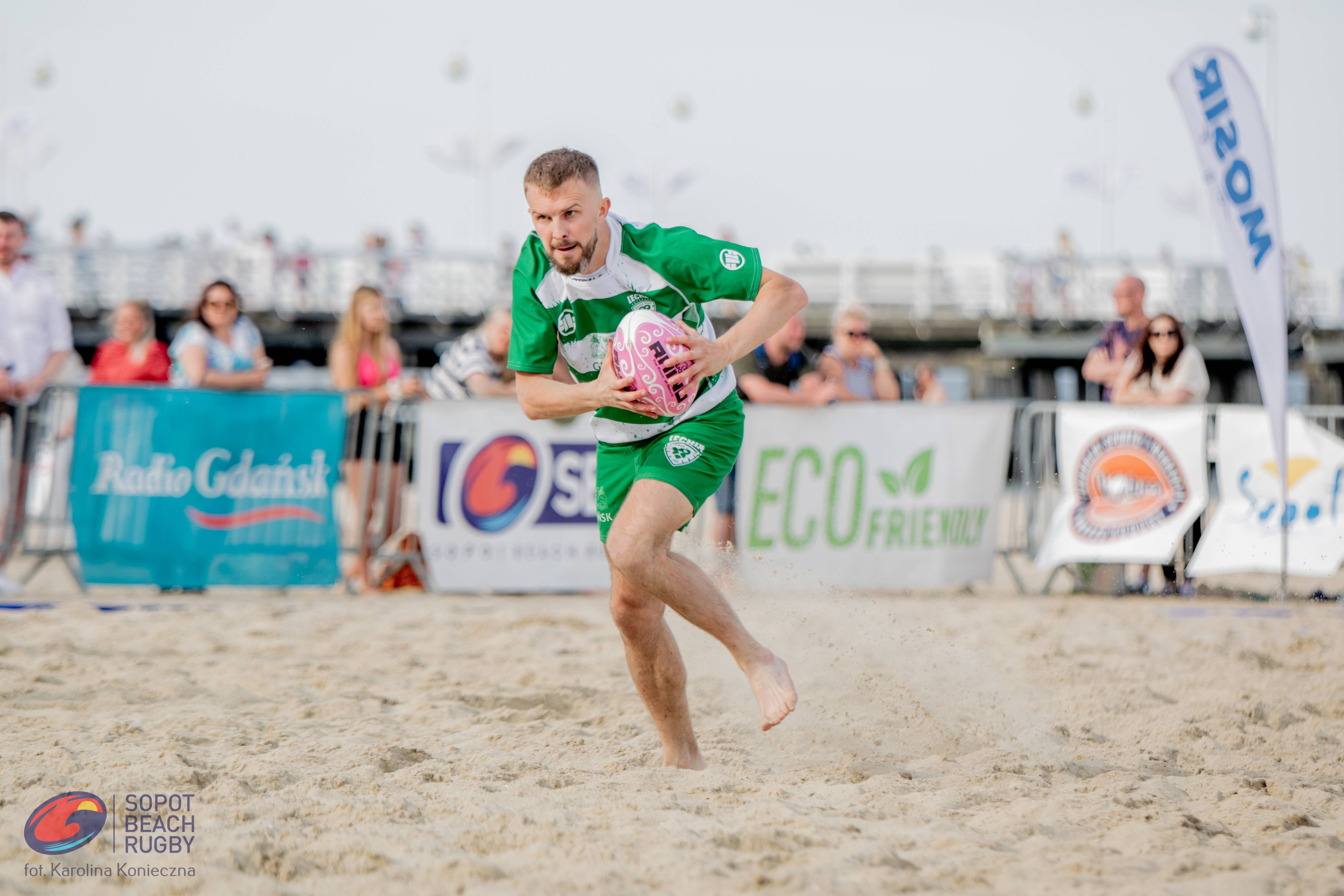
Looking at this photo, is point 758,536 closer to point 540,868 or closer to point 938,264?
point 540,868

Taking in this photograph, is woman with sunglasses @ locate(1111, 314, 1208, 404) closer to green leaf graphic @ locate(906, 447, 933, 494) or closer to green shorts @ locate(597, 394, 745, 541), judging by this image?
green leaf graphic @ locate(906, 447, 933, 494)

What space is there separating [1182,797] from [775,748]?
1.25 m

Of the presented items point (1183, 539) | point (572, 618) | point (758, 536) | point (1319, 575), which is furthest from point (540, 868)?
point (1319, 575)

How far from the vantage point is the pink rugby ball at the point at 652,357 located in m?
3.08

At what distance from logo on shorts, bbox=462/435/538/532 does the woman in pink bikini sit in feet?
1.76

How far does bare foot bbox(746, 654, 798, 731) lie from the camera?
10.7 ft

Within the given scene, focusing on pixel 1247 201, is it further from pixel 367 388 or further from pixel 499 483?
pixel 367 388

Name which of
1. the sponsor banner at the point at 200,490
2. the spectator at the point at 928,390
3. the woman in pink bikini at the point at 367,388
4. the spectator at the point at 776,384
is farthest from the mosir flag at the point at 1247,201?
the sponsor banner at the point at 200,490

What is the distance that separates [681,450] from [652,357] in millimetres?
392

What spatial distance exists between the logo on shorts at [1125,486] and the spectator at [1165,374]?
29cm

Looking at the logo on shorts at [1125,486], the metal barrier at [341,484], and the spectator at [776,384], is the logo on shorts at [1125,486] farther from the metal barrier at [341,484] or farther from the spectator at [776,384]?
the metal barrier at [341,484]

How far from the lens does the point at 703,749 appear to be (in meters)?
3.70

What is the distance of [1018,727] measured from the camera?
3.88 meters

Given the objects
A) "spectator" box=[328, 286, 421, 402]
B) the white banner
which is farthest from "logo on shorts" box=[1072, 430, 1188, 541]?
"spectator" box=[328, 286, 421, 402]
